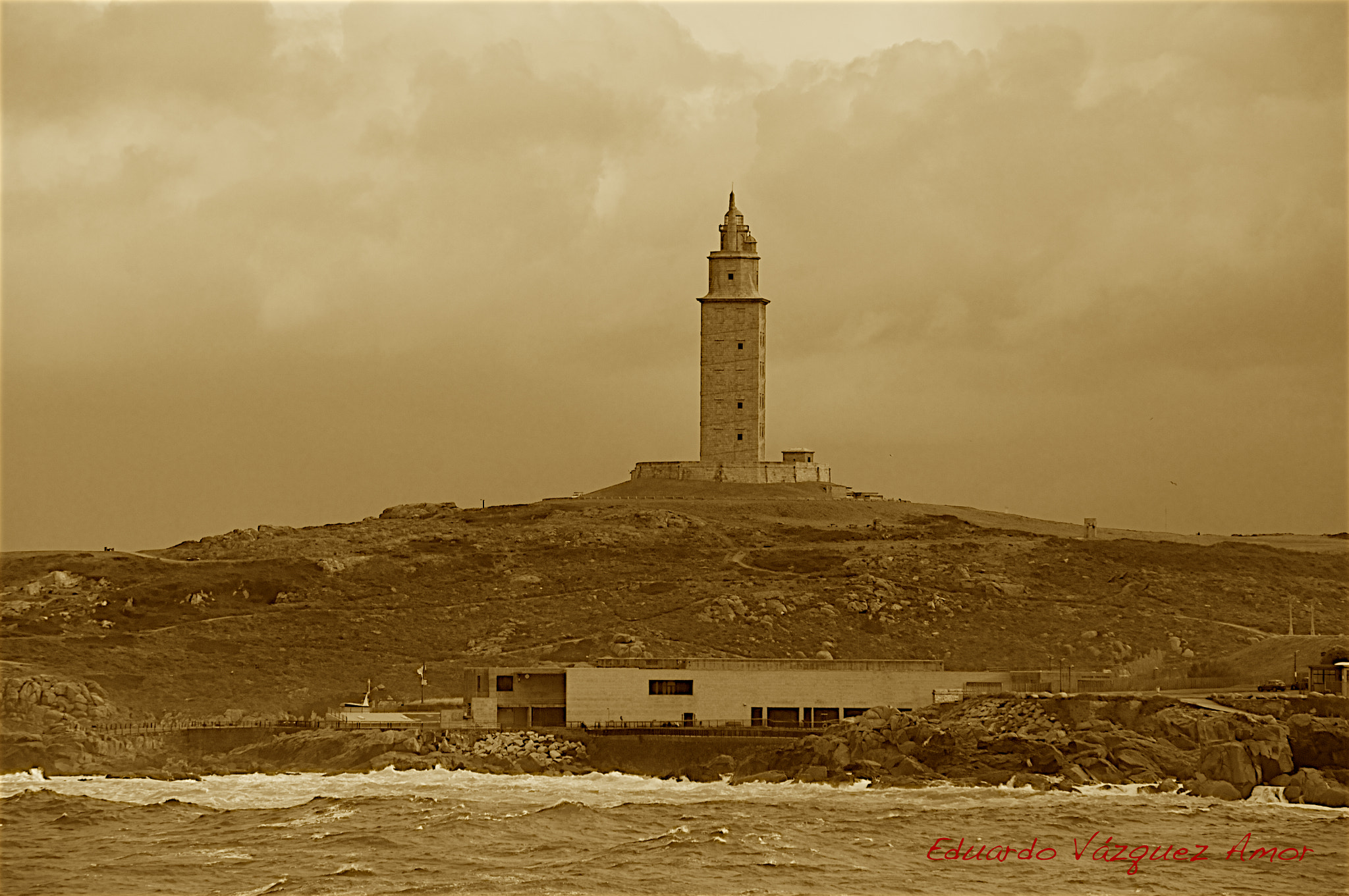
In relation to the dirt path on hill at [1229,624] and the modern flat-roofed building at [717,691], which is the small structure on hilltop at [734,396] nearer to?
the dirt path on hill at [1229,624]

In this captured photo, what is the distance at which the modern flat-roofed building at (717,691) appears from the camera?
246 feet

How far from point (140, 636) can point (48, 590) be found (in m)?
12.5

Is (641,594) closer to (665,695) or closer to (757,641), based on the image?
(757,641)

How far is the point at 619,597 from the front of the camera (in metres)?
104

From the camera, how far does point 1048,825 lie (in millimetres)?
55969

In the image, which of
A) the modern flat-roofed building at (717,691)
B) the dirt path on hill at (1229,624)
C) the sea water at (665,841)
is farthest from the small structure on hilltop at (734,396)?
the sea water at (665,841)

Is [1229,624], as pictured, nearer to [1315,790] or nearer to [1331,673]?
[1331,673]

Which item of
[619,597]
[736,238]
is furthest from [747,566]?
[736,238]

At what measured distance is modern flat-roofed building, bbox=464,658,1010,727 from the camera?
246 ft

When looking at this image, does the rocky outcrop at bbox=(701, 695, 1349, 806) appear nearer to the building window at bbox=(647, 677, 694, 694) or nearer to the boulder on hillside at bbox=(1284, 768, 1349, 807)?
the boulder on hillside at bbox=(1284, 768, 1349, 807)

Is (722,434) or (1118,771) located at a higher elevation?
(722,434)

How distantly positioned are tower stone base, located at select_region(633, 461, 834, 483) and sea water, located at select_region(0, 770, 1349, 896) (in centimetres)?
6355

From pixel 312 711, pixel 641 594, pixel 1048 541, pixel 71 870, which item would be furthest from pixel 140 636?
pixel 1048 541

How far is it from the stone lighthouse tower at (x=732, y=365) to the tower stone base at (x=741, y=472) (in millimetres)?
839
